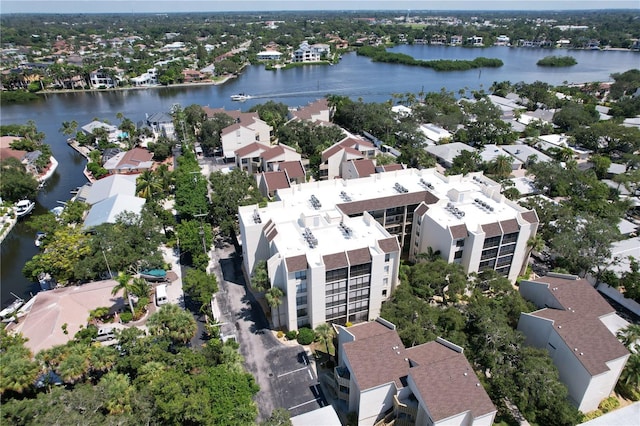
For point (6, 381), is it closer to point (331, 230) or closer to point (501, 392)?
point (331, 230)

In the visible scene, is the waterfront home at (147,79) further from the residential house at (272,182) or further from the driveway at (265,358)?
the driveway at (265,358)

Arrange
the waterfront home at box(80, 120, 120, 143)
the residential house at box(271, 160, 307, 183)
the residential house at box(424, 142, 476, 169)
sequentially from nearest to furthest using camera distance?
1. the residential house at box(271, 160, 307, 183)
2. the residential house at box(424, 142, 476, 169)
3. the waterfront home at box(80, 120, 120, 143)

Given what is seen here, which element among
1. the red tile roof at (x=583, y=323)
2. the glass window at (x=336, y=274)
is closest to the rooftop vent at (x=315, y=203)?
the glass window at (x=336, y=274)

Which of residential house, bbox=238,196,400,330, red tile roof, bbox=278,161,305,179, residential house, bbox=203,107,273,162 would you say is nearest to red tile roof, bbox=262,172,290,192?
red tile roof, bbox=278,161,305,179

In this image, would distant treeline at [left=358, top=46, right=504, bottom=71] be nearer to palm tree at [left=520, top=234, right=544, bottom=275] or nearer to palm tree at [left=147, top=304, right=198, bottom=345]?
palm tree at [left=520, top=234, right=544, bottom=275]

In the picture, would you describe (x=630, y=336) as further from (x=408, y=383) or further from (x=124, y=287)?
(x=124, y=287)

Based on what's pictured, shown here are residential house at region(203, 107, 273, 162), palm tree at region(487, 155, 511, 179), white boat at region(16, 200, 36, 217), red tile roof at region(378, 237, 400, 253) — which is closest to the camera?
red tile roof at region(378, 237, 400, 253)
